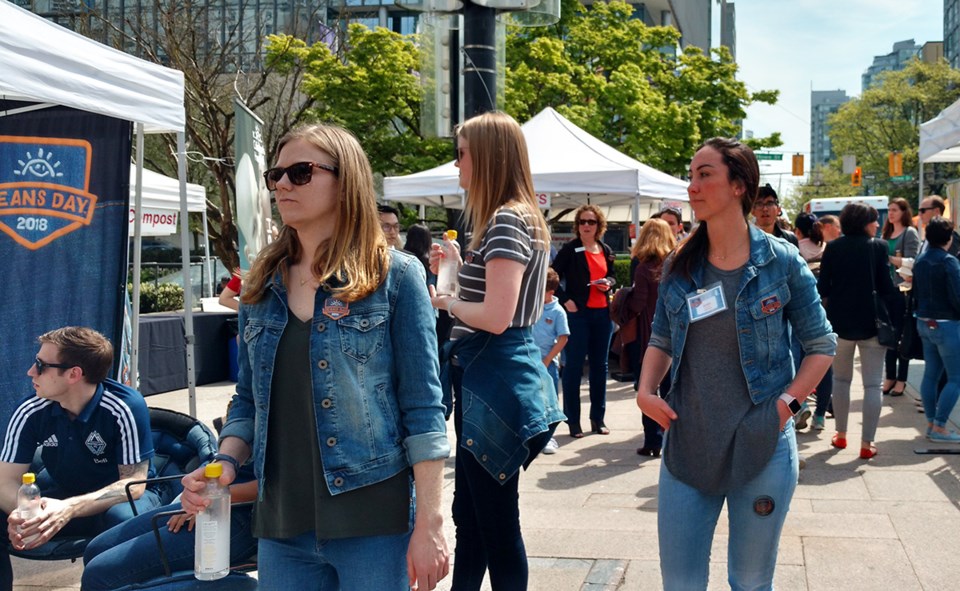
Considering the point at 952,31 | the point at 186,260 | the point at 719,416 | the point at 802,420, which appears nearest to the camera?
the point at 719,416

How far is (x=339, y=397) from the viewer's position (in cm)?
221

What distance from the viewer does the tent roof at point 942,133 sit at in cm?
904

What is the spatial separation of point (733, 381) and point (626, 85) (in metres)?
24.4

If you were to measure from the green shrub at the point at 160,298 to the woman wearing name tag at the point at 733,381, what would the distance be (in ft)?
52.5

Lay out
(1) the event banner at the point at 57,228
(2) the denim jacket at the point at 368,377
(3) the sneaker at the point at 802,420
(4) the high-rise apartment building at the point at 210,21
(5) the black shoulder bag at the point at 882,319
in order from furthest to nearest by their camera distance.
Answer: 1. (4) the high-rise apartment building at the point at 210,21
2. (3) the sneaker at the point at 802,420
3. (5) the black shoulder bag at the point at 882,319
4. (1) the event banner at the point at 57,228
5. (2) the denim jacket at the point at 368,377

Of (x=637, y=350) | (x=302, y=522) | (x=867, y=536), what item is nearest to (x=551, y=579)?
(x=867, y=536)

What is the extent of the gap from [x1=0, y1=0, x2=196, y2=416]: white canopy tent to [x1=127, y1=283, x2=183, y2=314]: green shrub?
1190cm

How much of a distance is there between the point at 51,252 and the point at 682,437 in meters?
4.26

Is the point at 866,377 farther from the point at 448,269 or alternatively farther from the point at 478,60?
the point at 448,269

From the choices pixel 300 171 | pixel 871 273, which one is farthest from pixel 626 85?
pixel 300 171

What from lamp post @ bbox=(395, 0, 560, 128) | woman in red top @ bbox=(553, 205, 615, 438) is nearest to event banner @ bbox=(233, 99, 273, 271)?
lamp post @ bbox=(395, 0, 560, 128)

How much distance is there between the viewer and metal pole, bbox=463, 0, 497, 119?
7.12 metres

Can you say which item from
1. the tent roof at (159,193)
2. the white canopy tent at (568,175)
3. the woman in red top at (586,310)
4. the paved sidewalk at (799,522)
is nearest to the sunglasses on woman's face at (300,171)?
the paved sidewalk at (799,522)

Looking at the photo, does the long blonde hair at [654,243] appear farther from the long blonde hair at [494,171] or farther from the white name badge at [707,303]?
the white name badge at [707,303]
